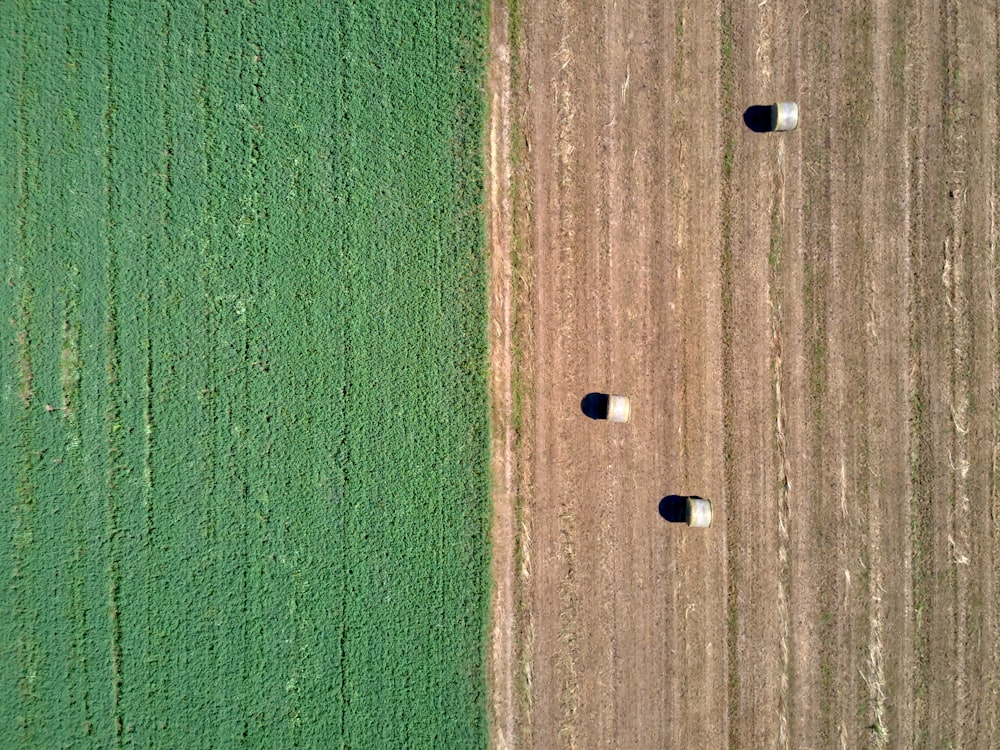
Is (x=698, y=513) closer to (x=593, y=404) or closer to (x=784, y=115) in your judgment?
(x=593, y=404)

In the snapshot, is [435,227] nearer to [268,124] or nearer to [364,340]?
[364,340]

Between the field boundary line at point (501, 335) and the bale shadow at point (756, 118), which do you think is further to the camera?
the bale shadow at point (756, 118)

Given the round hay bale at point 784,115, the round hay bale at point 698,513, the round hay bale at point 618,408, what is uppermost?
the round hay bale at point 784,115

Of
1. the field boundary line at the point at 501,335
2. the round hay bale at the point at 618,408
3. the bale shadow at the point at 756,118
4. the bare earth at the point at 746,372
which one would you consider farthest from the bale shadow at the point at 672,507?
the bale shadow at the point at 756,118

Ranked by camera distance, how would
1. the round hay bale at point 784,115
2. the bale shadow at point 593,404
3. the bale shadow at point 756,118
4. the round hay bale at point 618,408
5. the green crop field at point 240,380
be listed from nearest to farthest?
the green crop field at point 240,380, the round hay bale at point 618,408, the bale shadow at point 593,404, the round hay bale at point 784,115, the bale shadow at point 756,118

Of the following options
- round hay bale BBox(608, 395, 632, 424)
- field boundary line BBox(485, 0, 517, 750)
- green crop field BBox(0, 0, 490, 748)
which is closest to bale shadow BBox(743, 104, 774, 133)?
field boundary line BBox(485, 0, 517, 750)

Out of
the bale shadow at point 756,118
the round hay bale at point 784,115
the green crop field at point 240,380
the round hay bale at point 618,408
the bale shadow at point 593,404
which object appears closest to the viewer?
the green crop field at point 240,380

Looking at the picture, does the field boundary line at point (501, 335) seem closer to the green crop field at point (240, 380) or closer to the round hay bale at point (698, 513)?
the green crop field at point (240, 380)

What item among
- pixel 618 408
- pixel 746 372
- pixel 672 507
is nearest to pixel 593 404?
pixel 618 408
